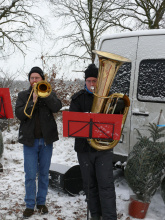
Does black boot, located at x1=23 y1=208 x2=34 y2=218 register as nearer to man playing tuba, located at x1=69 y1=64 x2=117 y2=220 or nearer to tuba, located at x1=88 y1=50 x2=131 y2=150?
man playing tuba, located at x1=69 y1=64 x2=117 y2=220

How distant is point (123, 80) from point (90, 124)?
165 centimetres

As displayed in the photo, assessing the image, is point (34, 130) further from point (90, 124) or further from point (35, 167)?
point (90, 124)

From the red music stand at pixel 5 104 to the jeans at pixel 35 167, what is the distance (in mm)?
457

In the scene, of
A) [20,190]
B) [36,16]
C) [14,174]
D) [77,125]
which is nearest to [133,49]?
[77,125]

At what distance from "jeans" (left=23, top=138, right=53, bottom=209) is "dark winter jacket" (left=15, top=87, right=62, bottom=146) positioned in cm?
10

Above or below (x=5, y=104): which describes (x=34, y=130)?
below

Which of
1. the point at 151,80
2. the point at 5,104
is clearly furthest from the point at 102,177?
the point at 151,80

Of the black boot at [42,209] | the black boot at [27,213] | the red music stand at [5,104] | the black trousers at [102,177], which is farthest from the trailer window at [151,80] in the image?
the black boot at [27,213]

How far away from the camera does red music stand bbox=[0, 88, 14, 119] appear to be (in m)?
2.85

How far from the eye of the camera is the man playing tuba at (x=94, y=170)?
2.69 meters

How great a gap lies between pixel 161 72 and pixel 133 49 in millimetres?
537

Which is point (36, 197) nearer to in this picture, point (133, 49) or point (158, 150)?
point (158, 150)

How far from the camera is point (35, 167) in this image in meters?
3.09

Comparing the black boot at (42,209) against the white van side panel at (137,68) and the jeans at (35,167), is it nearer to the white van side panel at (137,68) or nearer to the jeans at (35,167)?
the jeans at (35,167)
